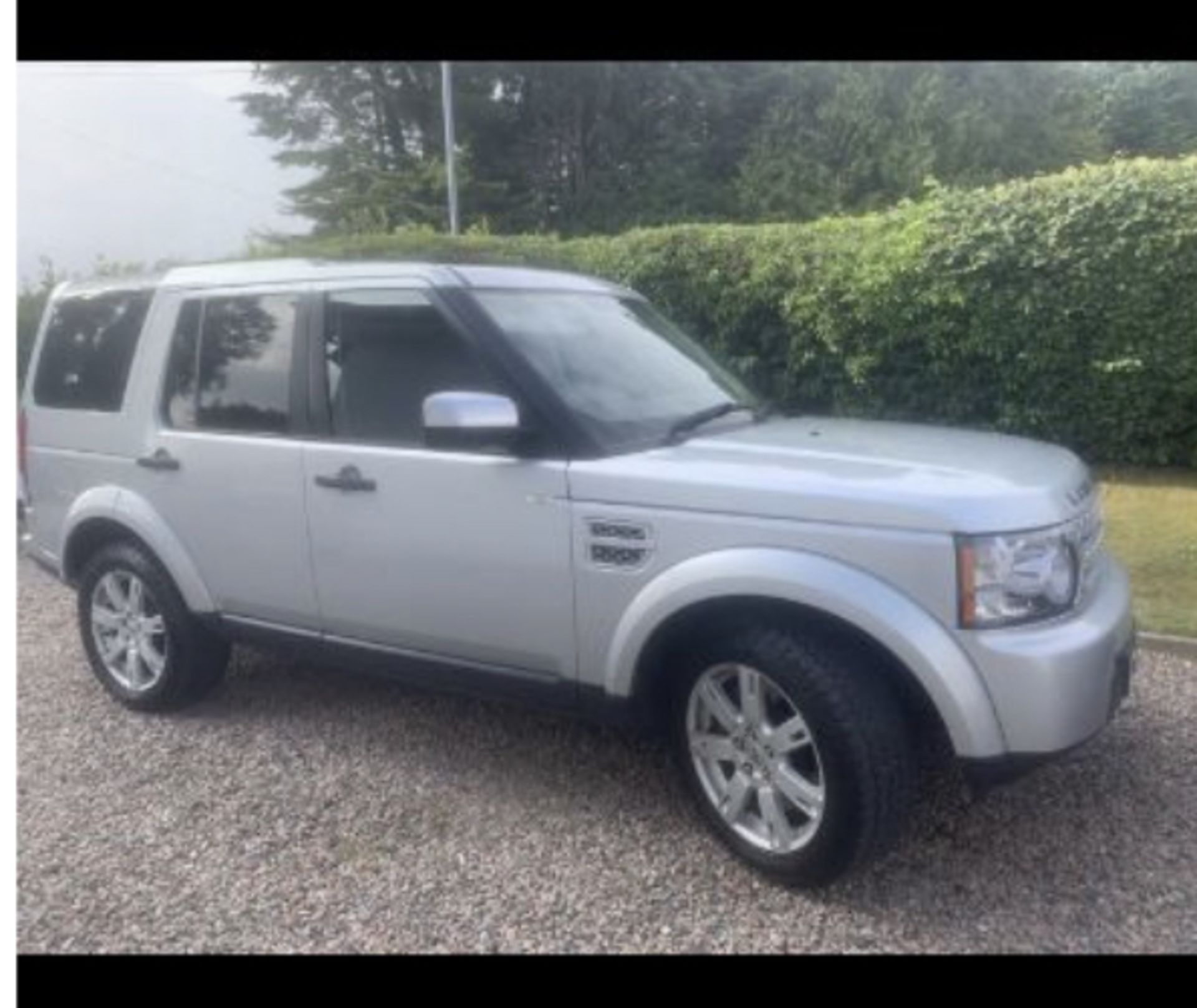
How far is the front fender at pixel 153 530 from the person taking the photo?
4371 millimetres

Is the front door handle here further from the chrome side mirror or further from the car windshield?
the car windshield

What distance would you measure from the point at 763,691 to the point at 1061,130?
2547cm

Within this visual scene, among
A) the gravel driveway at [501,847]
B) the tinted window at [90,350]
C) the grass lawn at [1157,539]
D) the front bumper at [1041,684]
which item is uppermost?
the tinted window at [90,350]

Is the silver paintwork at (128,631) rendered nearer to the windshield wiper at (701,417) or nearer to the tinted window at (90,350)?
the tinted window at (90,350)

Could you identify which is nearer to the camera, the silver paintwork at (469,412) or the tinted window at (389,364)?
the silver paintwork at (469,412)

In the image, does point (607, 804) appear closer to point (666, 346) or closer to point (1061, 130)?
point (666, 346)

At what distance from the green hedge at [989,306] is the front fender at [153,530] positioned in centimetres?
464

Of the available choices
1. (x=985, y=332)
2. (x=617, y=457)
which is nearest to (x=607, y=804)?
(x=617, y=457)

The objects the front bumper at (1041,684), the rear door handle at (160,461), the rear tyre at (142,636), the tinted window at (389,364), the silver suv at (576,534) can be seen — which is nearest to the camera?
the front bumper at (1041,684)

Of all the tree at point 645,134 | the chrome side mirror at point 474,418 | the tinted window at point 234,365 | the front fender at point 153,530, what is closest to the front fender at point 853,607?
the chrome side mirror at point 474,418

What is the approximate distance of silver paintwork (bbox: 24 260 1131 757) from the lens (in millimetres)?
2871

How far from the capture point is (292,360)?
407 centimetres

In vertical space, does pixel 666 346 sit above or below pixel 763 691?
above

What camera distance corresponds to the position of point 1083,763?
387cm
